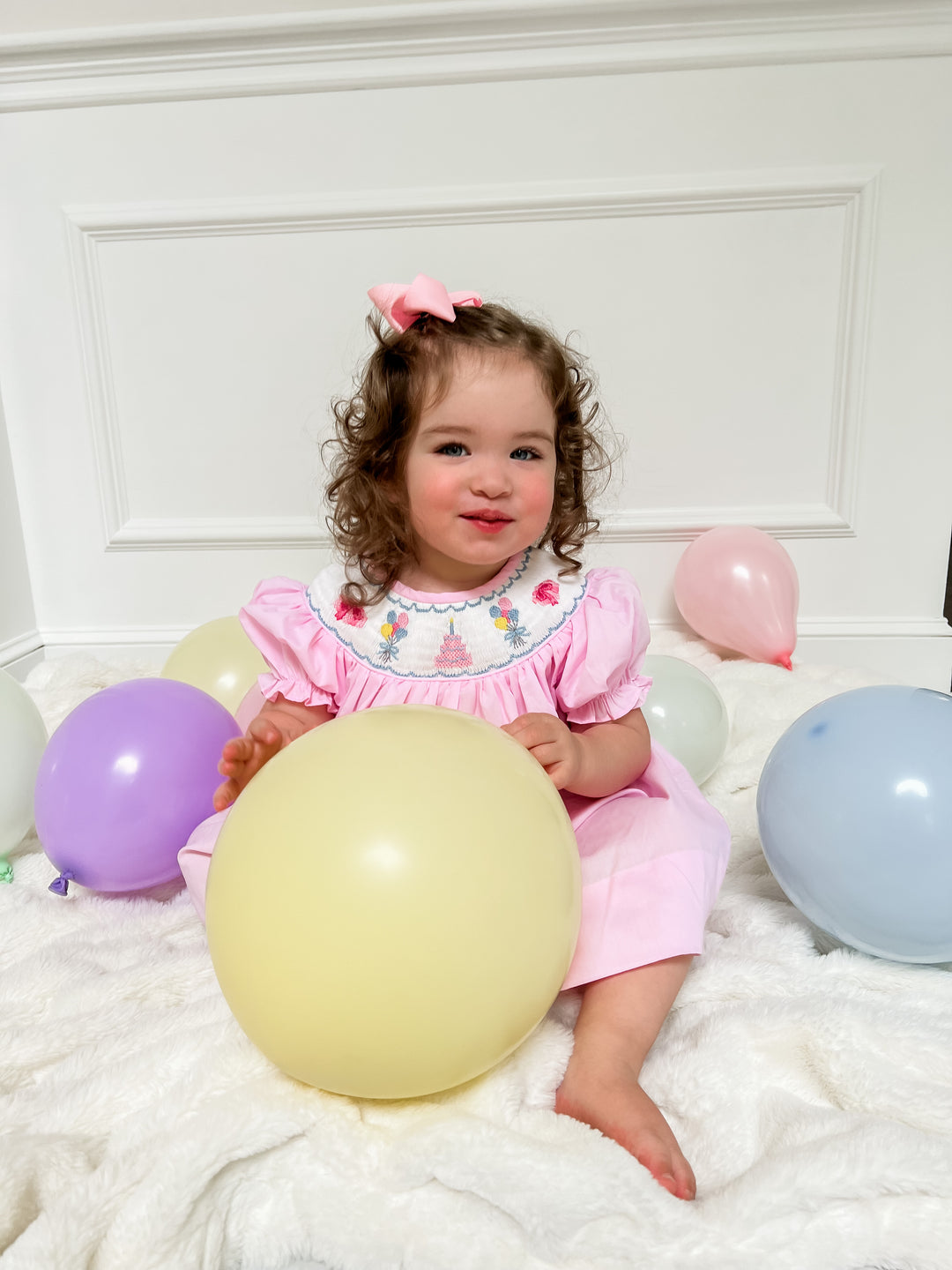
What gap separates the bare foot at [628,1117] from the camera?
1.98 feet

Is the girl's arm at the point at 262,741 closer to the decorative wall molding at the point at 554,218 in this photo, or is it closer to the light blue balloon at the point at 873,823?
the light blue balloon at the point at 873,823

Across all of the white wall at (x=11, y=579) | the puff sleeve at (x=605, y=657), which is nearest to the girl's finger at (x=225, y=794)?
the puff sleeve at (x=605, y=657)

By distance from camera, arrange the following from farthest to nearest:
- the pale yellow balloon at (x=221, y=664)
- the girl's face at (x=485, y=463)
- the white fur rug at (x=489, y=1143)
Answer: the pale yellow balloon at (x=221, y=664), the girl's face at (x=485, y=463), the white fur rug at (x=489, y=1143)

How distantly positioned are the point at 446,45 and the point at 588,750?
4.59ft

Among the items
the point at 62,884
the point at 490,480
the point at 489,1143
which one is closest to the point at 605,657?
the point at 490,480

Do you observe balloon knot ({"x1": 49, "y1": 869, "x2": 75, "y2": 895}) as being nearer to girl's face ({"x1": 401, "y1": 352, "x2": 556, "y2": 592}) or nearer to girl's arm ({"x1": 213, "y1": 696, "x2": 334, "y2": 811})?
girl's arm ({"x1": 213, "y1": 696, "x2": 334, "y2": 811})

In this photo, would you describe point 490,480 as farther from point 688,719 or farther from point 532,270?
point 532,270

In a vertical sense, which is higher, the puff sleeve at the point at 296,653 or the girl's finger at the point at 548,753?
the puff sleeve at the point at 296,653

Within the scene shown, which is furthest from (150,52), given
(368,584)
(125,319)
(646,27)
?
(368,584)

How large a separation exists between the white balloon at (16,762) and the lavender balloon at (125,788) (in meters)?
0.07

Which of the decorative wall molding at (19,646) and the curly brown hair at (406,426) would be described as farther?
the decorative wall molding at (19,646)

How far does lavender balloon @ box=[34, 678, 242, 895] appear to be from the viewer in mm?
963

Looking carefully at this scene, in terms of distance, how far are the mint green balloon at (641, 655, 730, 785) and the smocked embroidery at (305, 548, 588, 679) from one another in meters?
0.31

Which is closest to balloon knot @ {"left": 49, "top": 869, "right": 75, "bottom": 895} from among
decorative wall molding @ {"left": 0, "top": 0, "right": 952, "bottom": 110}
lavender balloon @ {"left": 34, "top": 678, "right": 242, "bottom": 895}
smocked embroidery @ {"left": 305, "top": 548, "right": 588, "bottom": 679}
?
lavender balloon @ {"left": 34, "top": 678, "right": 242, "bottom": 895}
